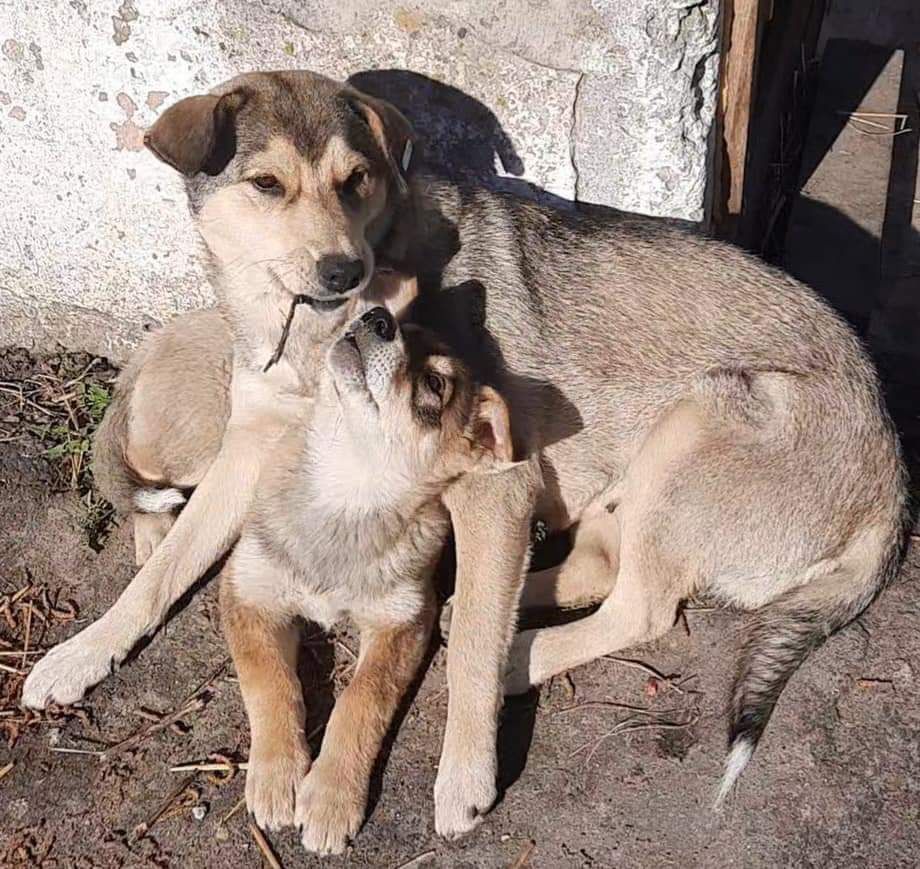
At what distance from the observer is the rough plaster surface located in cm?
453

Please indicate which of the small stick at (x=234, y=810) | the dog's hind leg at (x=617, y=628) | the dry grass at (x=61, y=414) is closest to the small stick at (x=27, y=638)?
the dry grass at (x=61, y=414)

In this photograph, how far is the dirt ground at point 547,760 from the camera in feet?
12.9

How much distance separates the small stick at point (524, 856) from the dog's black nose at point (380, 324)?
67.7 inches

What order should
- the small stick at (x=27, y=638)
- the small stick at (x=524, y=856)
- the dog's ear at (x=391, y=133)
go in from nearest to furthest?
the small stick at (x=524, y=856), the dog's ear at (x=391, y=133), the small stick at (x=27, y=638)

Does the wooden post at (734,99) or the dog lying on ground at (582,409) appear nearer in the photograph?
the dog lying on ground at (582,409)

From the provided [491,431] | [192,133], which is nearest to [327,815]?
[491,431]

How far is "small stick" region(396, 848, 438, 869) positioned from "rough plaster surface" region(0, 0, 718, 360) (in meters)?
2.59

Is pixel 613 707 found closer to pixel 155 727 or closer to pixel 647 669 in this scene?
pixel 647 669

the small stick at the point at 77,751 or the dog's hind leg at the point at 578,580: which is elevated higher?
the dog's hind leg at the point at 578,580

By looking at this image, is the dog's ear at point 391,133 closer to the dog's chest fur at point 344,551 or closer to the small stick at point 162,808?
the dog's chest fur at point 344,551

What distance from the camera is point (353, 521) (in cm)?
443

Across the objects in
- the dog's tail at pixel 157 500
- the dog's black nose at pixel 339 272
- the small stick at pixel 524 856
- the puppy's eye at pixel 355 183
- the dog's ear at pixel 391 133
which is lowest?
the small stick at pixel 524 856

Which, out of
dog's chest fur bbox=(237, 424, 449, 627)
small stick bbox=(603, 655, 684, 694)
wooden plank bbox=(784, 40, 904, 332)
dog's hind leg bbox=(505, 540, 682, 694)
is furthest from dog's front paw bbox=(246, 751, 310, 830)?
wooden plank bbox=(784, 40, 904, 332)

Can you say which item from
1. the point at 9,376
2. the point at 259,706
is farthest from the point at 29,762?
the point at 9,376
